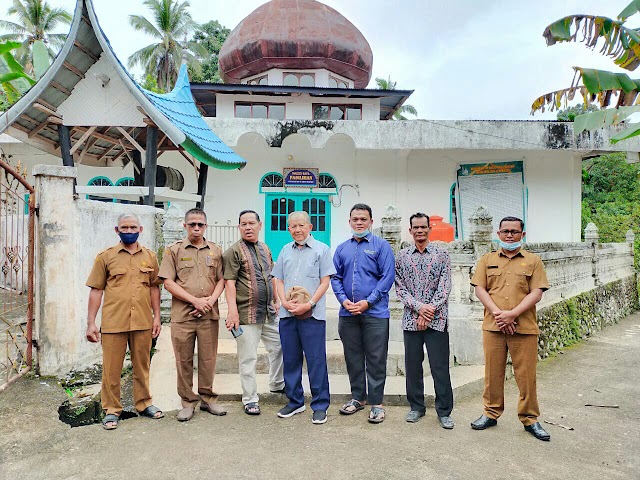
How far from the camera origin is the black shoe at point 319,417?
4.12 meters

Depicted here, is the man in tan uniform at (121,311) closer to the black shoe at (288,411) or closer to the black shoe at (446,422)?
the black shoe at (288,411)

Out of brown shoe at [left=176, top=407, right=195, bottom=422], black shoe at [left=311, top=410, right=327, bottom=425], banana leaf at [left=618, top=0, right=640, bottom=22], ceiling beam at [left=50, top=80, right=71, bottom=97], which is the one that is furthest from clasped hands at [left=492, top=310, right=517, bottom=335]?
ceiling beam at [left=50, top=80, right=71, bottom=97]

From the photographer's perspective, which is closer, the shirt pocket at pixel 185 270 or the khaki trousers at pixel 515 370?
the khaki trousers at pixel 515 370

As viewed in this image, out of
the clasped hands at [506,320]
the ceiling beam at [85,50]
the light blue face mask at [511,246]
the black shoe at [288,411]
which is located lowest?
the black shoe at [288,411]

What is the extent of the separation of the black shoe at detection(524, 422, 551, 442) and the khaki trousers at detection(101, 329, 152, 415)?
3246mm

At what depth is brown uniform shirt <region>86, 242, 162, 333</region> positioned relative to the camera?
404 centimetres

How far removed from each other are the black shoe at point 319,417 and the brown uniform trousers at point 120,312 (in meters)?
1.49

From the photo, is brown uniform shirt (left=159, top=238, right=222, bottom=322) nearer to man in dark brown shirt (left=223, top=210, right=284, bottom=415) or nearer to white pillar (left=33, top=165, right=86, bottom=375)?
man in dark brown shirt (left=223, top=210, right=284, bottom=415)

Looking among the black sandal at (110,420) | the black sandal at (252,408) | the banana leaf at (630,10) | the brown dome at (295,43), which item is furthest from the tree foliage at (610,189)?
the black sandal at (110,420)

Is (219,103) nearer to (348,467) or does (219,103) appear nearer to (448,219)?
(448,219)

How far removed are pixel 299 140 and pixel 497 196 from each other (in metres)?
5.15

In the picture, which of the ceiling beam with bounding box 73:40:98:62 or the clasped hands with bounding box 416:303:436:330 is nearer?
the clasped hands with bounding box 416:303:436:330

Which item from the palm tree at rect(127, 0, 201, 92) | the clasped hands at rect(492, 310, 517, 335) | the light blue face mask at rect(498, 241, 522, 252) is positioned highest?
the palm tree at rect(127, 0, 201, 92)

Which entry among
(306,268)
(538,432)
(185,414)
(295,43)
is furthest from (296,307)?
(295,43)
